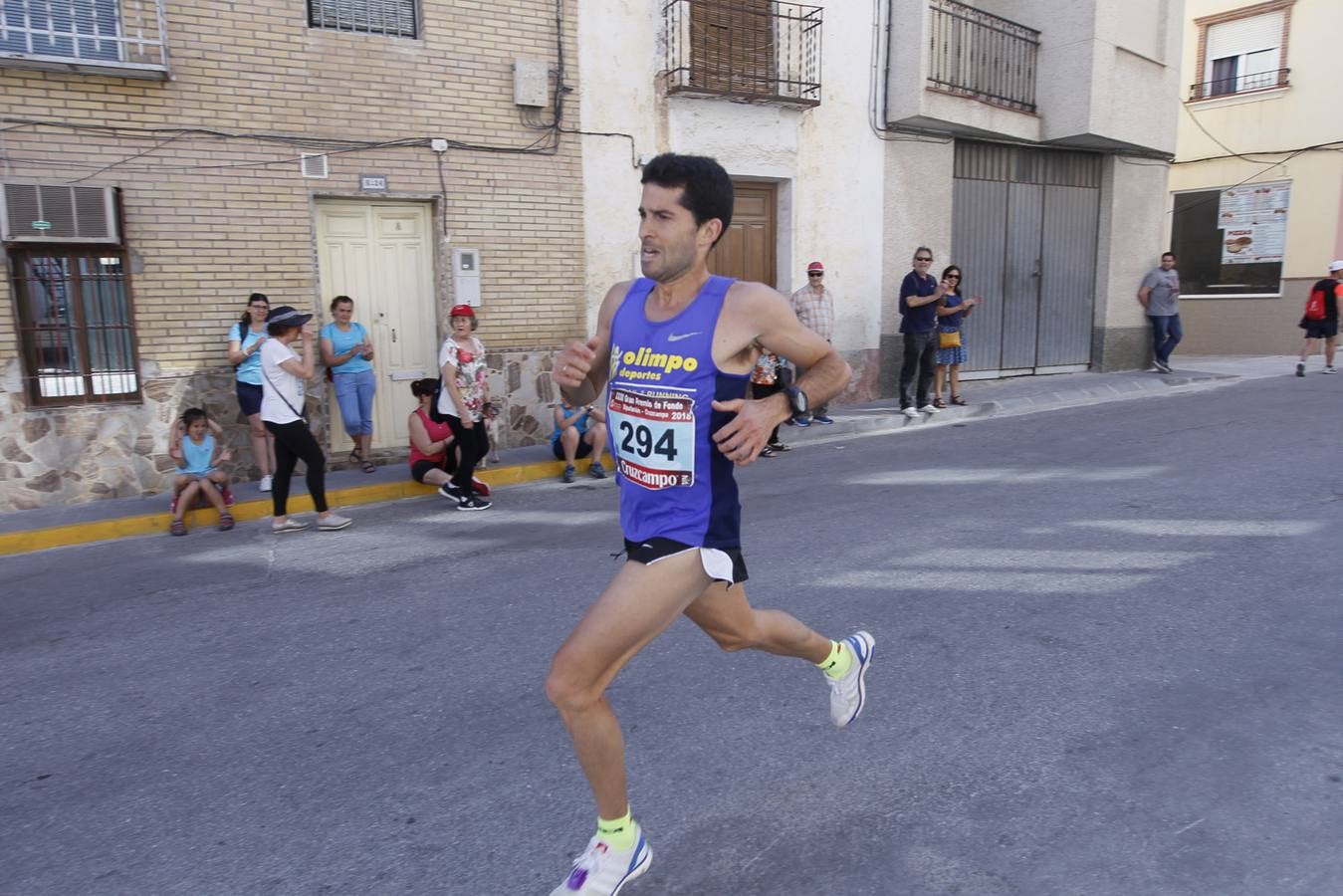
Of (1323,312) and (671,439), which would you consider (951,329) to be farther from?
(671,439)

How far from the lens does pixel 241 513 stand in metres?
7.95

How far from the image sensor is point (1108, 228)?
15969 millimetres

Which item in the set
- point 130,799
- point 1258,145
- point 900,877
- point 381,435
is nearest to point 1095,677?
point 900,877

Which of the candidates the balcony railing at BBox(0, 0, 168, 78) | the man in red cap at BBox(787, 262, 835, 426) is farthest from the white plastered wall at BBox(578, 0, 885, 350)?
the balcony railing at BBox(0, 0, 168, 78)

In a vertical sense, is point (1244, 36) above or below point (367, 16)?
above

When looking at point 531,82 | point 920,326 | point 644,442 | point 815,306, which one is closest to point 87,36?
point 531,82

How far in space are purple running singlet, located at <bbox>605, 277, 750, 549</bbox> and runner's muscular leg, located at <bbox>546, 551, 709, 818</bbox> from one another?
17 cm

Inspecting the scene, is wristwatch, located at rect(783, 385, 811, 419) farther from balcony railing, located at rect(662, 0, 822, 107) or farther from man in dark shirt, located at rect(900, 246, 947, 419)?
man in dark shirt, located at rect(900, 246, 947, 419)

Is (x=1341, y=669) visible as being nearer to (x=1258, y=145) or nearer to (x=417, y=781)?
(x=417, y=781)

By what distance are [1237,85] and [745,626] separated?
22.3 metres

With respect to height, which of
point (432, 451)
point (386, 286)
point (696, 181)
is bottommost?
point (432, 451)

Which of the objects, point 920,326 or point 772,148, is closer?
point 920,326

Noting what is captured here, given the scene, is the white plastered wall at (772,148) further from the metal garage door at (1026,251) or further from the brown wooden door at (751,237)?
the metal garage door at (1026,251)

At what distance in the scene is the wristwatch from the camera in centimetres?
276
